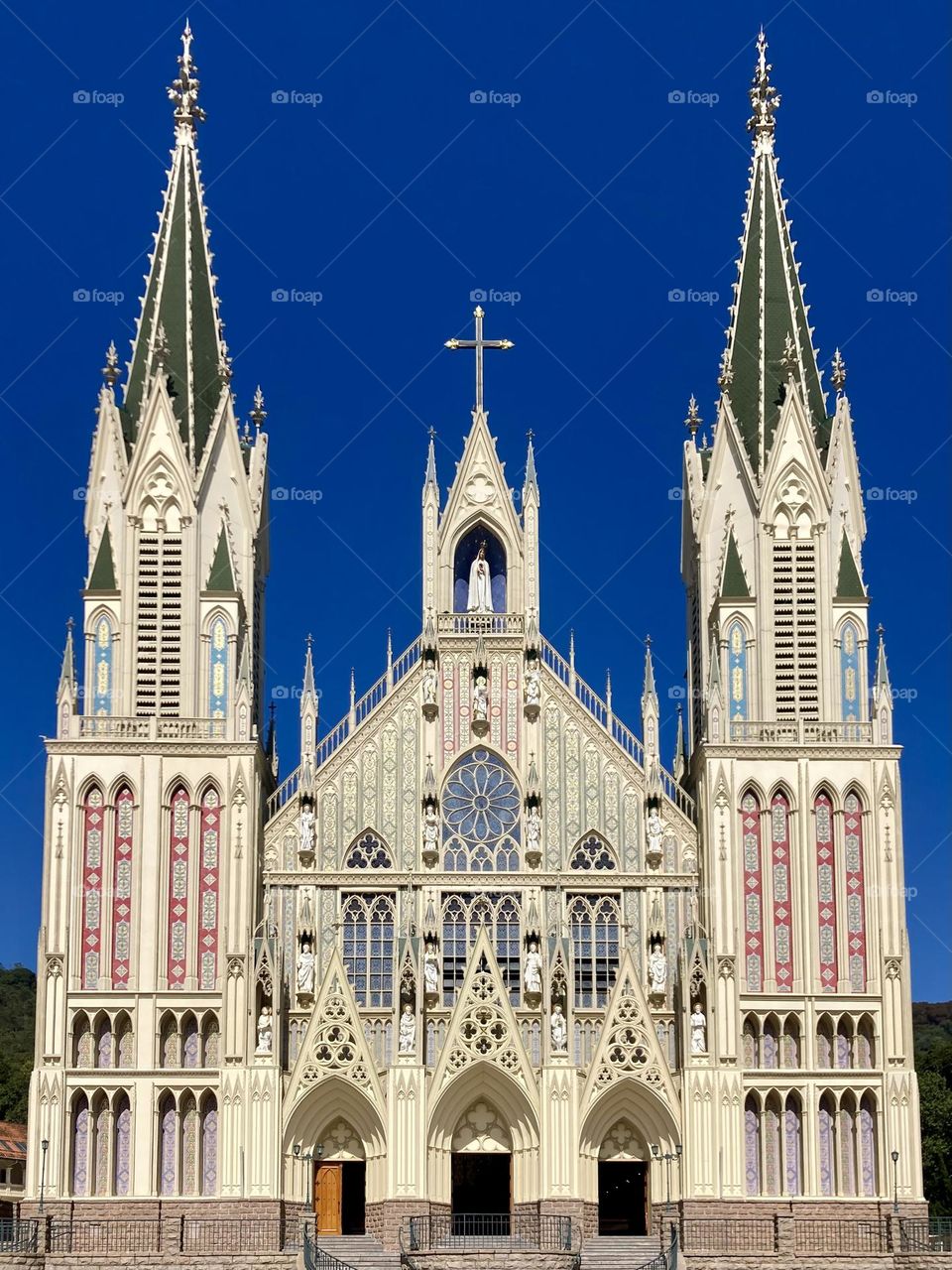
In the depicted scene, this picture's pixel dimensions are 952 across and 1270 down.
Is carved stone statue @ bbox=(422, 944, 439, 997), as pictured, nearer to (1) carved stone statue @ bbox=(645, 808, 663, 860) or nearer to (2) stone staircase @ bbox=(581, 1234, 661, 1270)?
(1) carved stone statue @ bbox=(645, 808, 663, 860)

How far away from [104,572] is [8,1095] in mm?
33026

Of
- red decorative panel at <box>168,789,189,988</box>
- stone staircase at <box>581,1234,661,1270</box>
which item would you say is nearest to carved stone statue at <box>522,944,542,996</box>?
stone staircase at <box>581,1234,661,1270</box>

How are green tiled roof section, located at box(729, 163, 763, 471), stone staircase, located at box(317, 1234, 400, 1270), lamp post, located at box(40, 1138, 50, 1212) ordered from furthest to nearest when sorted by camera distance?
green tiled roof section, located at box(729, 163, 763, 471)
lamp post, located at box(40, 1138, 50, 1212)
stone staircase, located at box(317, 1234, 400, 1270)

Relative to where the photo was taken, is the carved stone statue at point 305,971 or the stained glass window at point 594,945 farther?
the stained glass window at point 594,945

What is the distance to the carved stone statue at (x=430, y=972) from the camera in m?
62.7

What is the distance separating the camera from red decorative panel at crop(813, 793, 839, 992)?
205ft

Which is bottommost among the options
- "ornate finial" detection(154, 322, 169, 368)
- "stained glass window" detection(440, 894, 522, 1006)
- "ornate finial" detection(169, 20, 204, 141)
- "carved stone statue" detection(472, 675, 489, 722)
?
"stained glass window" detection(440, 894, 522, 1006)

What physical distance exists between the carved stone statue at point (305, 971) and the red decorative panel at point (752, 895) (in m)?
11.7

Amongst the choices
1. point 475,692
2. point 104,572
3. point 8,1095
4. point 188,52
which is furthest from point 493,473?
point 8,1095

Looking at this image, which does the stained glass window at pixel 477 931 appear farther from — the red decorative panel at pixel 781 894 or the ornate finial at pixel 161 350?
the ornate finial at pixel 161 350

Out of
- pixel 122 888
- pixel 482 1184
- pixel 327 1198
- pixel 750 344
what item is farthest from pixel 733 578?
pixel 327 1198

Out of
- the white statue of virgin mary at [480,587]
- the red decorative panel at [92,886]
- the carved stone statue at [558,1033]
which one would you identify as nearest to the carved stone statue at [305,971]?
the red decorative panel at [92,886]

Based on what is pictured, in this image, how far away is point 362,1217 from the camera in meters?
62.8

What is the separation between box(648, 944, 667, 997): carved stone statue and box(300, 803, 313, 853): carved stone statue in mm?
9814
